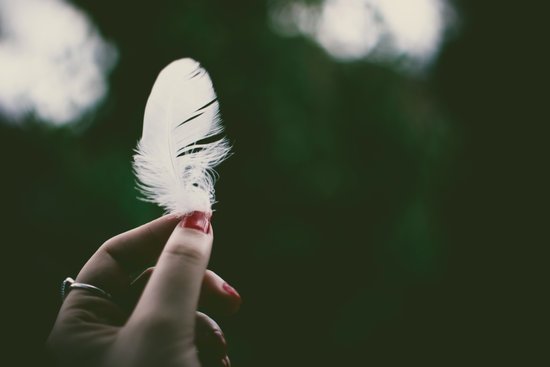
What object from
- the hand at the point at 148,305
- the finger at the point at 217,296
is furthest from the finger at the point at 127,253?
the finger at the point at 217,296

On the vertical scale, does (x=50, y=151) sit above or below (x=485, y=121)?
below

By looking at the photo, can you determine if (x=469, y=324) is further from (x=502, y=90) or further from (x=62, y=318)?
(x=62, y=318)

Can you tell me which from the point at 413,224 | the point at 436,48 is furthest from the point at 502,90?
the point at 413,224

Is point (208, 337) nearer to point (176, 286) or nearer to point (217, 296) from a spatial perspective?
point (217, 296)

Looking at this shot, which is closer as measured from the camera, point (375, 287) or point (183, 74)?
point (183, 74)

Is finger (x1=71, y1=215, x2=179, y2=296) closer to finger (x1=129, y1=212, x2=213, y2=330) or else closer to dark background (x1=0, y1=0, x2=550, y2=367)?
finger (x1=129, y1=212, x2=213, y2=330)

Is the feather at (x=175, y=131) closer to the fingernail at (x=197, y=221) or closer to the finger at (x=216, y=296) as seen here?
the fingernail at (x=197, y=221)
